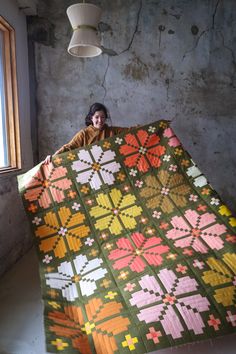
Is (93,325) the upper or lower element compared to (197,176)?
lower

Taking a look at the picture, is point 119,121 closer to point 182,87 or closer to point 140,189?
point 182,87

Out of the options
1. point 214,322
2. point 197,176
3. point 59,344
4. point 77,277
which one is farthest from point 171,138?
point 59,344

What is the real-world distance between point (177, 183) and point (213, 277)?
2.44ft

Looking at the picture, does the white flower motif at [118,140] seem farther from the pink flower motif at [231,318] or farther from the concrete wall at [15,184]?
the pink flower motif at [231,318]

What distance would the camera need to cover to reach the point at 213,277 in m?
1.66

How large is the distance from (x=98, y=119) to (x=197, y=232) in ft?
4.38

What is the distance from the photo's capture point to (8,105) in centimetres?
293

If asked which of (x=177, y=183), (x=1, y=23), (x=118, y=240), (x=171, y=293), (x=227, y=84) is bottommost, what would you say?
(x=171, y=293)

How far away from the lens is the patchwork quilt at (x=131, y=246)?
148 cm

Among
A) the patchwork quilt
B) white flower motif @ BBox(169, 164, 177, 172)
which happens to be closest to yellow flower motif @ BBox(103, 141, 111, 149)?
the patchwork quilt

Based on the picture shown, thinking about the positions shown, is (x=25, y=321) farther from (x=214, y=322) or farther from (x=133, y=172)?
(x=133, y=172)

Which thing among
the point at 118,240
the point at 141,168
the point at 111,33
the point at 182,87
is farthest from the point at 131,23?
the point at 118,240

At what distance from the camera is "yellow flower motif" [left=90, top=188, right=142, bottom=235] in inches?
82.7

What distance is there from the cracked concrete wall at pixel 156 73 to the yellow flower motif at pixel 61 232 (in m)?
1.56
